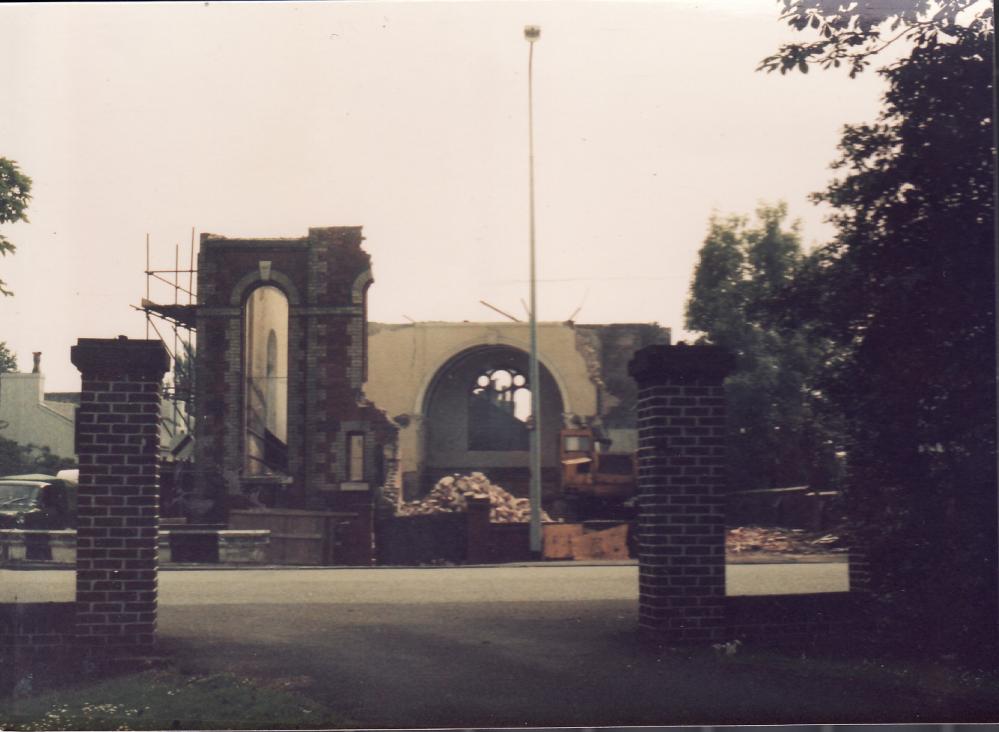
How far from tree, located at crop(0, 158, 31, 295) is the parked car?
129 centimetres

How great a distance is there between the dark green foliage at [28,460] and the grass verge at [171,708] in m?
Result: 1.54

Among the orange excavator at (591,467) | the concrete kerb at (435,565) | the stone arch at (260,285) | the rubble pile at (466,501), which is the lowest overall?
the concrete kerb at (435,565)

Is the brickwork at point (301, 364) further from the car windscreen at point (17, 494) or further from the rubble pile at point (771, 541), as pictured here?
A: the rubble pile at point (771, 541)

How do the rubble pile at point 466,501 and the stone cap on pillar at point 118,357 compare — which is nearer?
the stone cap on pillar at point 118,357

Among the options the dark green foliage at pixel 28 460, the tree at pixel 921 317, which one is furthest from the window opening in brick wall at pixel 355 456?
the tree at pixel 921 317

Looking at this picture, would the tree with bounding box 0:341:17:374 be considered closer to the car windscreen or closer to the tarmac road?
the car windscreen

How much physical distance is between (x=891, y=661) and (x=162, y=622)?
4830 mm

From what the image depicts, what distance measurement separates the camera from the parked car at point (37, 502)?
6.55 meters

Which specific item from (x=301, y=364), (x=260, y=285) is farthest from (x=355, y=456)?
(x=260, y=285)

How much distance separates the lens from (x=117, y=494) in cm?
629

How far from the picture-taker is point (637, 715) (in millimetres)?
6094

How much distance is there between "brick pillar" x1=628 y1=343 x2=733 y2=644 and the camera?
6.62 metres

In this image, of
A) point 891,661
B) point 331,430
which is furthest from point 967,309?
point 331,430

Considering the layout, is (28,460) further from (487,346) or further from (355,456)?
(487,346)
